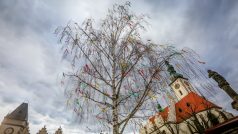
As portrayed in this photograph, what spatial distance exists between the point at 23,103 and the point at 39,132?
13037mm

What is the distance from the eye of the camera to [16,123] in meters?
41.3

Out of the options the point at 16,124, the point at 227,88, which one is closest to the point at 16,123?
the point at 16,124

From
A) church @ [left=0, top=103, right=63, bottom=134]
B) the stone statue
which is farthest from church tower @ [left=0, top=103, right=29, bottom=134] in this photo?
the stone statue

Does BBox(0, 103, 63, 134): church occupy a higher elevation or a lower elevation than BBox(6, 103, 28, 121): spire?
lower

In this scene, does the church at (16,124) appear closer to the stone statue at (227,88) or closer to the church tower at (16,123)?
the church tower at (16,123)

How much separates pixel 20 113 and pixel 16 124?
4.09m

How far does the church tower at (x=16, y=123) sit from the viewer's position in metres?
40.0

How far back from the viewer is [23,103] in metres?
48.3

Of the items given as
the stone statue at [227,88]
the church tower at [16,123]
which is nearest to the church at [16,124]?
the church tower at [16,123]

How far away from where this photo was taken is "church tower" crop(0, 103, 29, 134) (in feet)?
131

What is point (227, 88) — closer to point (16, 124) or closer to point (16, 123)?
point (16, 124)

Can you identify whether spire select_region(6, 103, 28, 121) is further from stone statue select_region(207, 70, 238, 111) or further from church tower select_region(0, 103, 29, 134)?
stone statue select_region(207, 70, 238, 111)

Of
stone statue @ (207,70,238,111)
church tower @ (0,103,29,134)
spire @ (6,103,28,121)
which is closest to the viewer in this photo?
stone statue @ (207,70,238,111)

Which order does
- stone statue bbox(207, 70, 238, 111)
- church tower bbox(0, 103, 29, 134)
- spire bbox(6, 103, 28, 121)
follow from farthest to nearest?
spire bbox(6, 103, 28, 121) → church tower bbox(0, 103, 29, 134) → stone statue bbox(207, 70, 238, 111)
